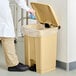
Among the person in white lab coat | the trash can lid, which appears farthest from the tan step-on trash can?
the person in white lab coat

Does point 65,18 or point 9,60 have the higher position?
point 65,18

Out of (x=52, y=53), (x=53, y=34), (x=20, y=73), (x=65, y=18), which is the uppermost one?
(x=65, y=18)

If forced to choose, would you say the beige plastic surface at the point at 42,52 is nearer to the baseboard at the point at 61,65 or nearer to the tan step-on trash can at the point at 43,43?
the tan step-on trash can at the point at 43,43

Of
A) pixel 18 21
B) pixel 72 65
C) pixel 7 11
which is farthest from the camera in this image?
pixel 18 21

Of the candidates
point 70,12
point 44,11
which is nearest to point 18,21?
point 44,11

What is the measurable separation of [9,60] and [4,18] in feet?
2.03

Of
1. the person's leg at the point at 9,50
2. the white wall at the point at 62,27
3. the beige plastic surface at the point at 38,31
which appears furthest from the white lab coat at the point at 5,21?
the white wall at the point at 62,27

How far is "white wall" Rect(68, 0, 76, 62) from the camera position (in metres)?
3.27

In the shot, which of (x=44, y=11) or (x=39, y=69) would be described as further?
(x=44, y=11)

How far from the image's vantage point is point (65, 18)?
3.29 m

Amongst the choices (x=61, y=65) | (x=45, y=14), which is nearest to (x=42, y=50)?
(x=61, y=65)

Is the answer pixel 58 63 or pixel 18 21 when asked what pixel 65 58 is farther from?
pixel 18 21

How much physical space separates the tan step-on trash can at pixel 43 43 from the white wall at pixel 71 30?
8.0 inches

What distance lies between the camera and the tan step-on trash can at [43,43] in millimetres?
3193
